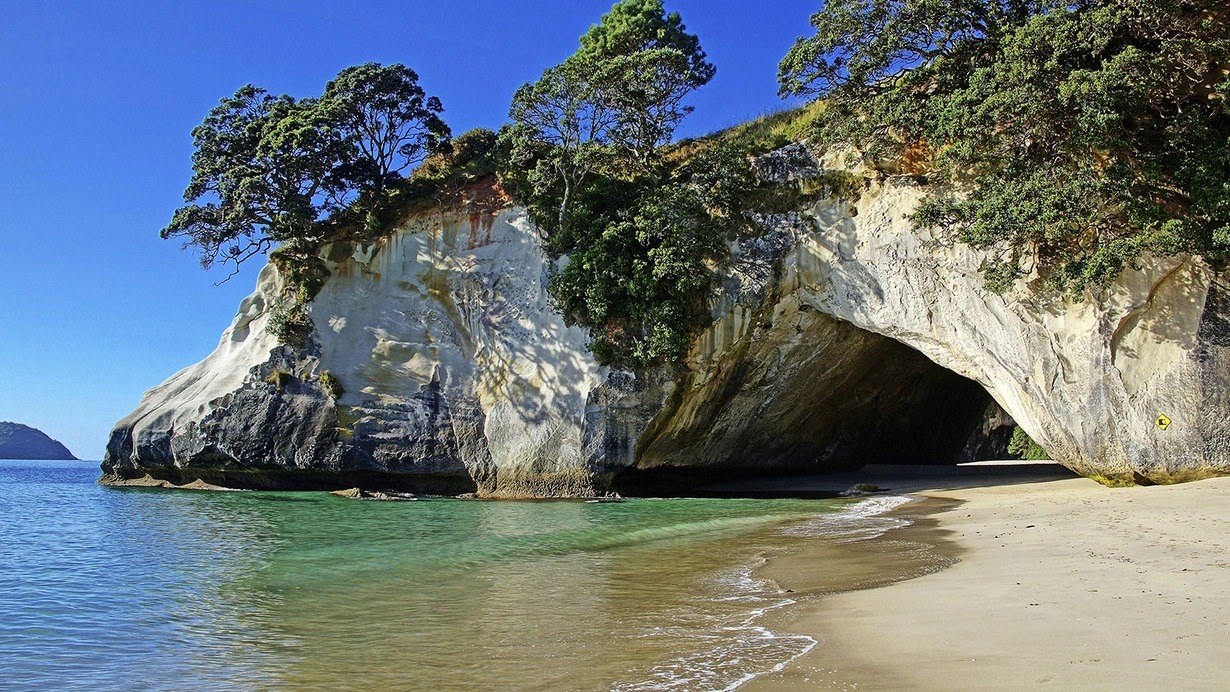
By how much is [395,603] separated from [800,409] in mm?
17749

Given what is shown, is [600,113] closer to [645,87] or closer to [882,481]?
[645,87]

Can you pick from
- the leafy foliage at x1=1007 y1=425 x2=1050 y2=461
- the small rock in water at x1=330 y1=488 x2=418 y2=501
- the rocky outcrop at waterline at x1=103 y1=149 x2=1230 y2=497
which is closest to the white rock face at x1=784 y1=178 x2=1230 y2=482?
the rocky outcrop at waterline at x1=103 y1=149 x2=1230 y2=497

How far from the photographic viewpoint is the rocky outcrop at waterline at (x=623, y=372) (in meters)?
15.4

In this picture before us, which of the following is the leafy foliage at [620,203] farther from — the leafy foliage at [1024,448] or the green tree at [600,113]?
the leafy foliage at [1024,448]

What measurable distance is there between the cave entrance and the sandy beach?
10.3m

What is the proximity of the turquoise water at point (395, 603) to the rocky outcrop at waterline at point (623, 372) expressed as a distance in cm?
579

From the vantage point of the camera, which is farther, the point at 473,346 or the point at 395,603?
the point at 473,346

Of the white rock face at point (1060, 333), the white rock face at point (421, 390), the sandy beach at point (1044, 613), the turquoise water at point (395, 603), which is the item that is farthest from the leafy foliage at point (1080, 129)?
the white rock face at point (421, 390)

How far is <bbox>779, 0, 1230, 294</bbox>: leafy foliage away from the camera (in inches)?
511

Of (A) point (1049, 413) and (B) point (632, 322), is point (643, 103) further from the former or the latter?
(A) point (1049, 413)

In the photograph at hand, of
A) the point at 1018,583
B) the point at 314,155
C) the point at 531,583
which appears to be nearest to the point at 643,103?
the point at 314,155

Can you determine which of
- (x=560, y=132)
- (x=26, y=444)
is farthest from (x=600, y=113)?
(x=26, y=444)

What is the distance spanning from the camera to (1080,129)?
1359 centimetres

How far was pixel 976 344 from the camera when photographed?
1670 centimetres
